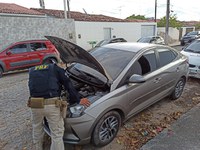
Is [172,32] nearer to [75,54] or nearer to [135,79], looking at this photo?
[135,79]

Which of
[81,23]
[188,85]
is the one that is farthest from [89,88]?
[81,23]

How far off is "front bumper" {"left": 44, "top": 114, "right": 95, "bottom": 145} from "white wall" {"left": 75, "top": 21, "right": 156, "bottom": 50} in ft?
48.9

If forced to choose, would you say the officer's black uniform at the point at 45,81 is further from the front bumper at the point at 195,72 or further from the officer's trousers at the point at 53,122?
the front bumper at the point at 195,72

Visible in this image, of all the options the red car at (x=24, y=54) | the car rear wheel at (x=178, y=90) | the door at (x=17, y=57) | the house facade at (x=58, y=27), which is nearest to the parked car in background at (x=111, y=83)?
the car rear wheel at (x=178, y=90)

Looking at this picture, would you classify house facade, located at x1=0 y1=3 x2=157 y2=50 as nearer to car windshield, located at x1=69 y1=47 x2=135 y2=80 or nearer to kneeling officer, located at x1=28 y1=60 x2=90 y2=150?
car windshield, located at x1=69 y1=47 x2=135 y2=80

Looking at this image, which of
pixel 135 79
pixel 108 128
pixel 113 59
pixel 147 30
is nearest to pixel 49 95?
pixel 108 128

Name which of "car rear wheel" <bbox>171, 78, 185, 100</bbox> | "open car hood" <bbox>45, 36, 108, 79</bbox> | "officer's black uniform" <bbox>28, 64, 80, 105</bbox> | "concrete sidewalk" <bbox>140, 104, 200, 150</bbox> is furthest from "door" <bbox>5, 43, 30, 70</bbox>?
"concrete sidewalk" <bbox>140, 104, 200, 150</bbox>

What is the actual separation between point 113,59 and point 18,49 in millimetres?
6476

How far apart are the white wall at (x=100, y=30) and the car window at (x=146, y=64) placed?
1374cm

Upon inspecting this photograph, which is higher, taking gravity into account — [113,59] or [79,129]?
[113,59]

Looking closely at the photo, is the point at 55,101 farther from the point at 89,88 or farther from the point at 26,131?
the point at 26,131

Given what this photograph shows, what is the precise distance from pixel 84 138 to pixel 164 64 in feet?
8.26

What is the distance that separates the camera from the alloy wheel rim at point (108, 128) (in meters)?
2.96

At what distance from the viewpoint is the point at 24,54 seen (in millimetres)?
8734
